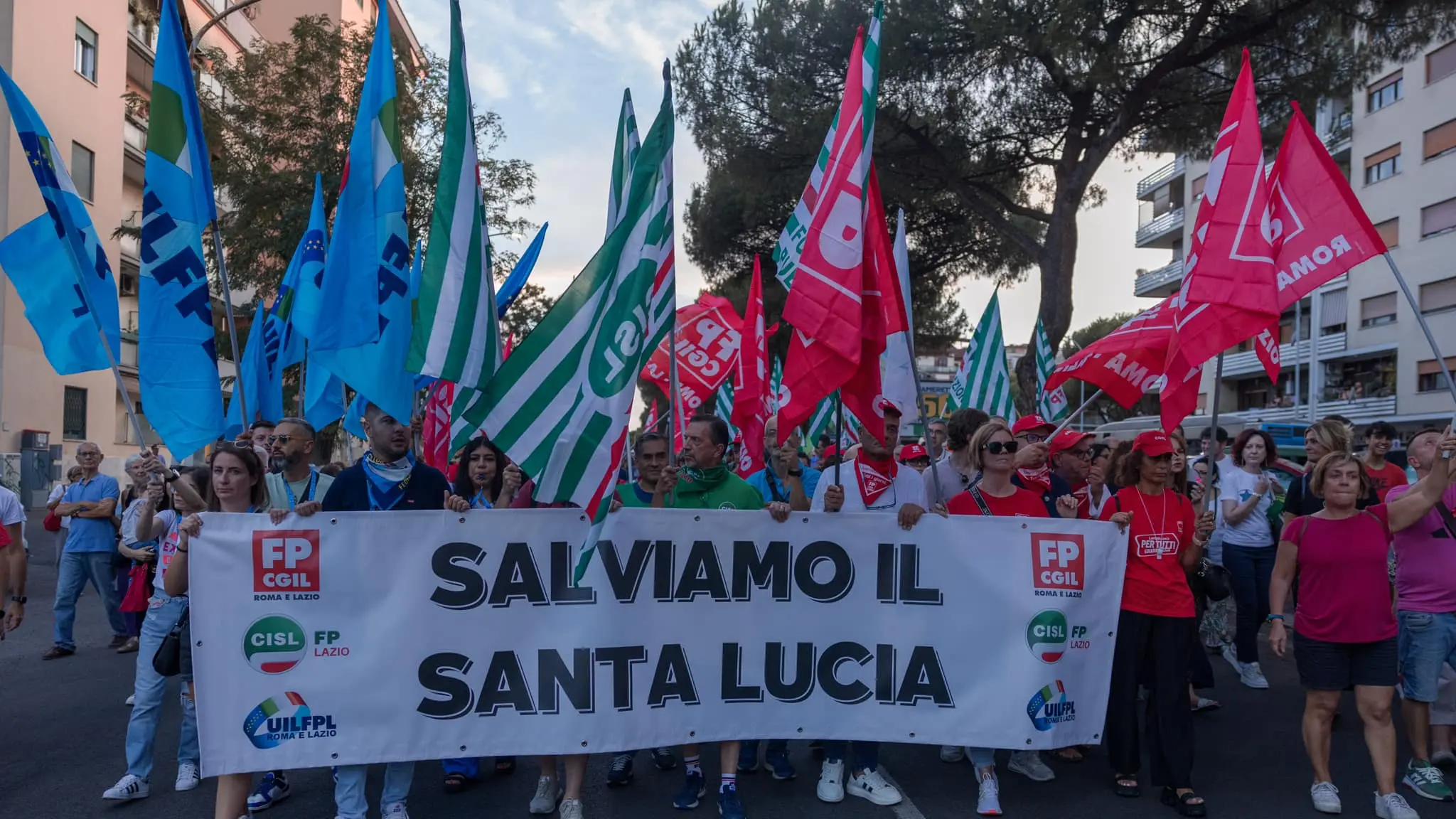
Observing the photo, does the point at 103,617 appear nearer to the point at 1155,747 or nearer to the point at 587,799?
the point at 587,799

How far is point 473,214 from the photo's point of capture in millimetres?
4867

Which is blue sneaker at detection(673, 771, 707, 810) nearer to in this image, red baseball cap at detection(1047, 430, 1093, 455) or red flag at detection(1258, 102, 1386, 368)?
red baseball cap at detection(1047, 430, 1093, 455)

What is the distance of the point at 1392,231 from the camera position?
3575 cm

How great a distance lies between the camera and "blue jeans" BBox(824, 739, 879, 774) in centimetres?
536

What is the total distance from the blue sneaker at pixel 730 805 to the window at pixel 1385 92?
122 feet

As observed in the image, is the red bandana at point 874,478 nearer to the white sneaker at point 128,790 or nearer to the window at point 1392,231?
the white sneaker at point 128,790

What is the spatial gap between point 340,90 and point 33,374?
33.2ft

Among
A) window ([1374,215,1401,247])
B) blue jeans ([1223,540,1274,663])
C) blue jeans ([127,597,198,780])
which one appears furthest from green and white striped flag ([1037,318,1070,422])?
window ([1374,215,1401,247])

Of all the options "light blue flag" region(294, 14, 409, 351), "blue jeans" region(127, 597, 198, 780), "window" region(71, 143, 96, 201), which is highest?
"window" region(71, 143, 96, 201)

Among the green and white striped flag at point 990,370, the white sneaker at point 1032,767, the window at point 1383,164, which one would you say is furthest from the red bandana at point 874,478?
the window at point 1383,164

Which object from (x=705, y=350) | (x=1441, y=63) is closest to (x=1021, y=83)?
(x=705, y=350)

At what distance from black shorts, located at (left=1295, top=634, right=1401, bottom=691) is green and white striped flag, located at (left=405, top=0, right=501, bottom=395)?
388 centimetres

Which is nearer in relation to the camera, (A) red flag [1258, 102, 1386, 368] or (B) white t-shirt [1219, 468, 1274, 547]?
(A) red flag [1258, 102, 1386, 368]

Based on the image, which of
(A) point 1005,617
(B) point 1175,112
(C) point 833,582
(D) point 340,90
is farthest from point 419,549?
(D) point 340,90
